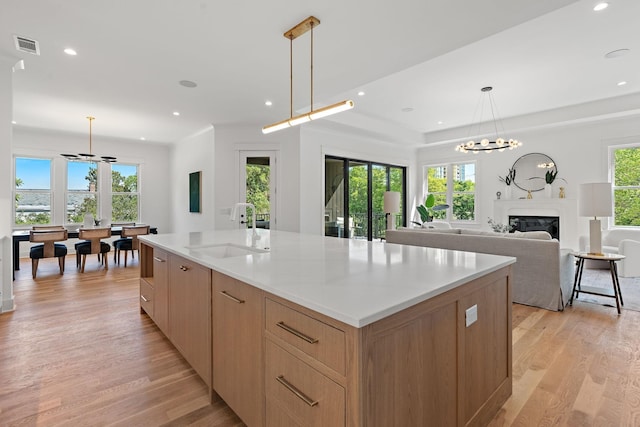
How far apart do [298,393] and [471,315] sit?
86 centimetres

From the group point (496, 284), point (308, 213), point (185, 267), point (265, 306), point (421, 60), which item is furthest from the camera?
point (308, 213)

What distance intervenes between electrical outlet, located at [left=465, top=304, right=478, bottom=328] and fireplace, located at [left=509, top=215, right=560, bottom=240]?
6154 millimetres

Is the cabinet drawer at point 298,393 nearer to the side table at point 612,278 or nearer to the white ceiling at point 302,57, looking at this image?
the white ceiling at point 302,57

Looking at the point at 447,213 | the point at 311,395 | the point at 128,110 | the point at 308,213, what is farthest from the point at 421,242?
the point at 128,110

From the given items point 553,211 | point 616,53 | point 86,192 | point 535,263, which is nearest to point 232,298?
point 535,263

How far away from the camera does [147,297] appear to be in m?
2.97

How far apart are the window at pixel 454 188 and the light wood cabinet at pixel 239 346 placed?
751 centimetres

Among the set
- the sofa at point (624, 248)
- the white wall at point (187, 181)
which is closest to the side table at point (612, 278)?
the sofa at point (624, 248)

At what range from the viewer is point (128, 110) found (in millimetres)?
5125

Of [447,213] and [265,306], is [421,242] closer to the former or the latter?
[265,306]

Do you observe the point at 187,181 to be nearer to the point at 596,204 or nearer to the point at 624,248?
the point at 596,204

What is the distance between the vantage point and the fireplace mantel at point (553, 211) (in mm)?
6176

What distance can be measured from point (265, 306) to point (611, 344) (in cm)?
297

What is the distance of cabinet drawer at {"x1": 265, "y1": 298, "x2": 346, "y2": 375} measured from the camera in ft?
3.24
